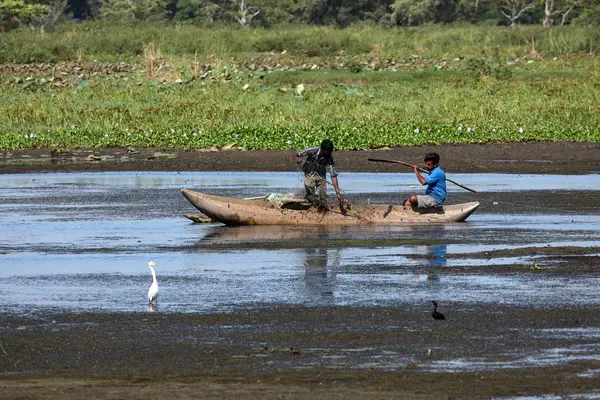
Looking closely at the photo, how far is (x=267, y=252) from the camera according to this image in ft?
52.2

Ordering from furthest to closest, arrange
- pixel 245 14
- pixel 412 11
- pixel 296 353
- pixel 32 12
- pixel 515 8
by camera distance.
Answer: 1. pixel 245 14
2. pixel 515 8
3. pixel 412 11
4. pixel 32 12
5. pixel 296 353

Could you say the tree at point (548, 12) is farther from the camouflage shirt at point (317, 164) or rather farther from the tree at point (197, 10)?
the camouflage shirt at point (317, 164)

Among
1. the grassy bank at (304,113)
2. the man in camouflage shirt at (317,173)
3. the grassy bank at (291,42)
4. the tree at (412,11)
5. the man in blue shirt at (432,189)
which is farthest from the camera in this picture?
the tree at (412,11)

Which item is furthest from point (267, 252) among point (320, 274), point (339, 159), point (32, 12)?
point (32, 12)

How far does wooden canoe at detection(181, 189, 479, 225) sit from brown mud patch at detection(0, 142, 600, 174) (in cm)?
853

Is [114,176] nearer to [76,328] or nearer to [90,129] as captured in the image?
[90,129]

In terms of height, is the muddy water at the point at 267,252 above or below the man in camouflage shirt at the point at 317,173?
below

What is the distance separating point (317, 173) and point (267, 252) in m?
2.63

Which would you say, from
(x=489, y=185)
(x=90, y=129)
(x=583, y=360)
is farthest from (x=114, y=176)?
(x=583, y=360)

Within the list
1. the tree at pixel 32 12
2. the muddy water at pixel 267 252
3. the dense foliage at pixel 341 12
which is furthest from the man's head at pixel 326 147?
the dense foliage at pixel 341 12

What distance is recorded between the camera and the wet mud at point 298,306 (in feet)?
29.2

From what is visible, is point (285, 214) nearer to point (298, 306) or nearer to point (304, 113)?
point (298, 306)

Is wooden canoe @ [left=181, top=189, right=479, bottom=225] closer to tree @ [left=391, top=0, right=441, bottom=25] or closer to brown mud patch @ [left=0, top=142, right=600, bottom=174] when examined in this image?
brown mud patch @ [left=0, top=142, right=600, bottom=174]

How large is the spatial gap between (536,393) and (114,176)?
1954cm
